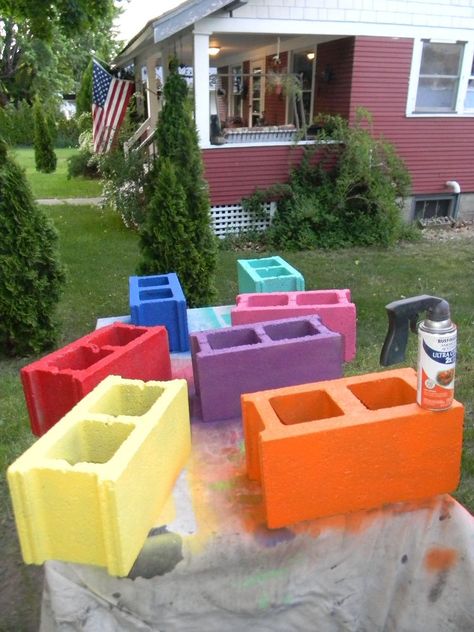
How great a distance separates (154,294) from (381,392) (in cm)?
175

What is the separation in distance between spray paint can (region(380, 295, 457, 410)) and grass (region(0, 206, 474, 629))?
1783mm

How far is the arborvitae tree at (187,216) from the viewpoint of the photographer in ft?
18.8

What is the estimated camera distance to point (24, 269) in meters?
4.89

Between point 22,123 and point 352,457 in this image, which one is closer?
point 352,457

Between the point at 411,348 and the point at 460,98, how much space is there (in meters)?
7.56

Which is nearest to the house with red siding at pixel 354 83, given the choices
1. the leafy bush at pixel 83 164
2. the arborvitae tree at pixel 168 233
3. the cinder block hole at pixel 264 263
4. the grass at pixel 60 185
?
the arborvitae tree at pixel 168 233

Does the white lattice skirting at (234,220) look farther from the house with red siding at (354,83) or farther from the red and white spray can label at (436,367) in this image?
the red and white spray can label at (436,367)

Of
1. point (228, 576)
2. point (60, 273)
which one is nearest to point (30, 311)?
point (60, 273)

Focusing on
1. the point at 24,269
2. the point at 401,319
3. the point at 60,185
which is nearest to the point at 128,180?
the point at 24,269

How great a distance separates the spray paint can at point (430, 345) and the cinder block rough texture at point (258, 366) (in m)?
0.45

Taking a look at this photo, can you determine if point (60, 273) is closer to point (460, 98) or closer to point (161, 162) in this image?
point (161, 162)

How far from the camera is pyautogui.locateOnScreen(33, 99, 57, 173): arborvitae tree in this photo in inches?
767

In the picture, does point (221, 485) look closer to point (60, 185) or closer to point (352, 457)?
point (352, 457)

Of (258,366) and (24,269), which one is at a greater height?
(258,366)
